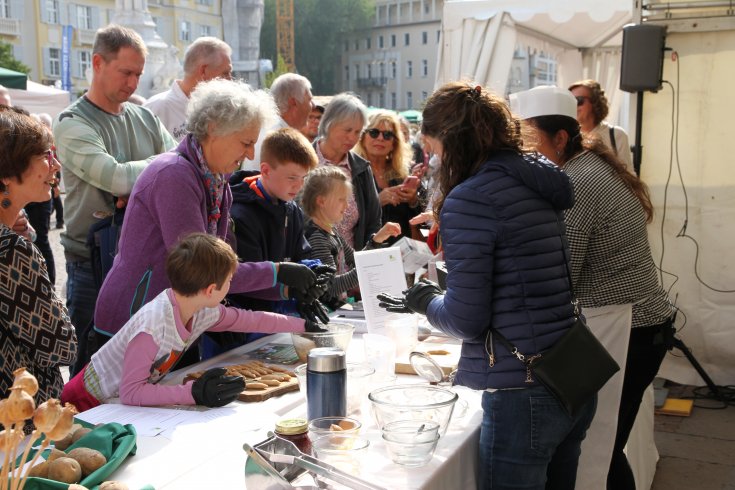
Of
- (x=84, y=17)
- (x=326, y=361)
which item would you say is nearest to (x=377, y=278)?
(x=326, y=361)

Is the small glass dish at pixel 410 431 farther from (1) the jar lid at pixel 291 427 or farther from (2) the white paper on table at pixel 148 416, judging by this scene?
(2) the white paper on table at pixel 148 416

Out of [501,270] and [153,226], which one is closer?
[501,270]

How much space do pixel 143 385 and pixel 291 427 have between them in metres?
0.58

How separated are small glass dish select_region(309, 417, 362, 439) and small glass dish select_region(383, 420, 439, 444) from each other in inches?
2.6

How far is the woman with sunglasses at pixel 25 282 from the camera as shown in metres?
1.77

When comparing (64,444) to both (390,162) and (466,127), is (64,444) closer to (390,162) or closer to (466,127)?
(466,127)

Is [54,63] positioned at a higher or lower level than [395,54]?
lower

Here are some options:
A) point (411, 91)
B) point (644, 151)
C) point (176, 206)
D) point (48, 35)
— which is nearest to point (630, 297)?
point (176, 206)

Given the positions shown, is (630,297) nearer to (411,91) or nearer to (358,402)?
(358,402)

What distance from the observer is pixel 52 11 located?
36.2 metres

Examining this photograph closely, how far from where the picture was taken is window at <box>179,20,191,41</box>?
43625 mm

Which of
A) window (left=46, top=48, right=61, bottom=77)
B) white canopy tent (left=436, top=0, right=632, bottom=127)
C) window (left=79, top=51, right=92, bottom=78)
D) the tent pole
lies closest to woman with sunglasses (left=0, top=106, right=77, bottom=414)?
the tent pole

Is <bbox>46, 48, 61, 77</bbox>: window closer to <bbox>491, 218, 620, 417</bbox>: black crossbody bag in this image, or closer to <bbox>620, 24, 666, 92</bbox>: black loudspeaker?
<bbox>620, 24, 666, 92</bbox>: black loudspeaker

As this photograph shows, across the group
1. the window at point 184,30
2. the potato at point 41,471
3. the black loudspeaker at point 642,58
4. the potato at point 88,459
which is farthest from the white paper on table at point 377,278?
the window at point 184,30
